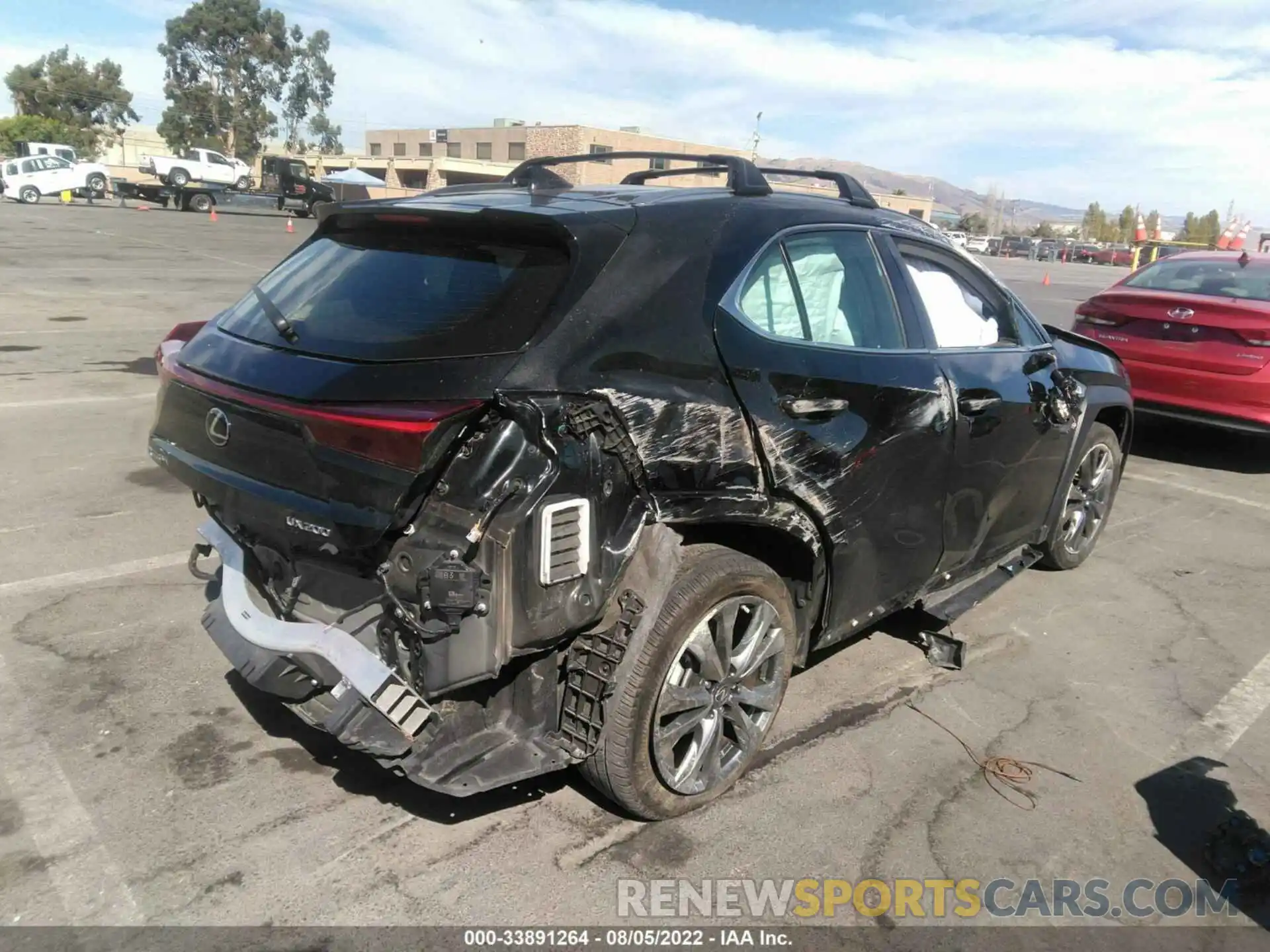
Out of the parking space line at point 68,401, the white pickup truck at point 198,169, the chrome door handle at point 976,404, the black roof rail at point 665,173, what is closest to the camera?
the chrome door handle at point 976,404

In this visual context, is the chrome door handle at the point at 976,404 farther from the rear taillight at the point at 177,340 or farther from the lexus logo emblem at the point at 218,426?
the rear taillight at the point at 177,340

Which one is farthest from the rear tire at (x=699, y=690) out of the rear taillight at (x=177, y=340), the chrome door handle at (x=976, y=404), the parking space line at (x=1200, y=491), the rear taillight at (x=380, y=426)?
the parking space line at (x=1200, y=491)

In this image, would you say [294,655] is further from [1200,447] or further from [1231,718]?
[1200,447]

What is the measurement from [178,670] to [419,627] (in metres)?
1.87

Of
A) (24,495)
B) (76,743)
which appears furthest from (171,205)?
(76,743)

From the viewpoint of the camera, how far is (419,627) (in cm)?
250

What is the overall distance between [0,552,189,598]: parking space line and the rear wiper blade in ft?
6.97

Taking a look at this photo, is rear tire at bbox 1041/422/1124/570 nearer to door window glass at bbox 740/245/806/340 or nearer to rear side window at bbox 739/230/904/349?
rear side window at bbox 739/230/904/349

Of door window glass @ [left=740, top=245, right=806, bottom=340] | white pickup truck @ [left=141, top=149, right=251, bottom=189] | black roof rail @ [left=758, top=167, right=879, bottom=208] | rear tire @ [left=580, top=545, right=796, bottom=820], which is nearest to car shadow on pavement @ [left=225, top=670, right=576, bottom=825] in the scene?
rear tire @ [left=580, top=545, right=796, bottom=820]

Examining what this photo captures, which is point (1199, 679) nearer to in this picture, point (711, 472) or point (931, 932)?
point (931, 932)

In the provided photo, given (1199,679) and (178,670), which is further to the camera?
(1199,679)

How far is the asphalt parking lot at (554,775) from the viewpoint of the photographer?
2.76 m

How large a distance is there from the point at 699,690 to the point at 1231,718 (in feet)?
7.95

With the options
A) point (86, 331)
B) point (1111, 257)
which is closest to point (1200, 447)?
point (86, 331)
